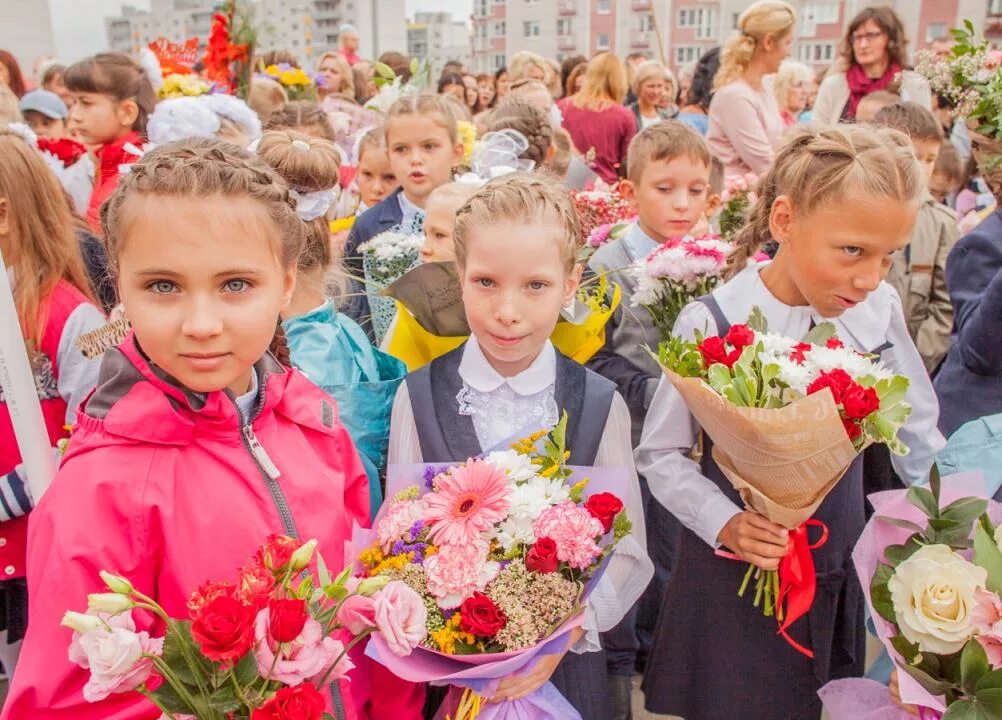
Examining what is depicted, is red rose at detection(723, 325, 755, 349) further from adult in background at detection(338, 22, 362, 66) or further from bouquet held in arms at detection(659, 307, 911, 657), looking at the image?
adult in background at detection(338, 22, 362, 66)

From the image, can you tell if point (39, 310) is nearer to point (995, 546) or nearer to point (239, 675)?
point (239, 675)

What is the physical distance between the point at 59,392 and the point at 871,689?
2.40 m

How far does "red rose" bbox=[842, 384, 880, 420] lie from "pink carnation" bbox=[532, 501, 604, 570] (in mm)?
590

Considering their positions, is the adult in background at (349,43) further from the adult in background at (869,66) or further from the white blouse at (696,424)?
the white blouse at (696,424)

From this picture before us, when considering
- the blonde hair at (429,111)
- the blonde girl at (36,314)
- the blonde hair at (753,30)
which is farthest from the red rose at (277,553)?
the blonde hair at (753,30)

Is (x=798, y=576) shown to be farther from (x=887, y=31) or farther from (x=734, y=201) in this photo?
(x=887, y=31)

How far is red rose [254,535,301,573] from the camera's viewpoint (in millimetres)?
1229

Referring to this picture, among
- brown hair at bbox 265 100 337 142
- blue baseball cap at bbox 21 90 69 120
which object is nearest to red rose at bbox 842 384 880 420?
brown hair at bbox 265 100 337 142

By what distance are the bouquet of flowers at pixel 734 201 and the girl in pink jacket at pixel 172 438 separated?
299 cm

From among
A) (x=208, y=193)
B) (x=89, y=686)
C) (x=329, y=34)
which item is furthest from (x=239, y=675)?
(x=329, y=34)

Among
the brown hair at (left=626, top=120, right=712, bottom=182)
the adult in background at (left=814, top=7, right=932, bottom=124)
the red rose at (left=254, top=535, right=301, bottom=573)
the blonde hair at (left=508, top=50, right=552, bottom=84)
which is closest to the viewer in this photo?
the red rose at (left=254, top=535, right=301, bottom=573)

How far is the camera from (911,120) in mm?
4195

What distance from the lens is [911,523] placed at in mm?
1753

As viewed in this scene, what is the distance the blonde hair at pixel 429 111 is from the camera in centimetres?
405
